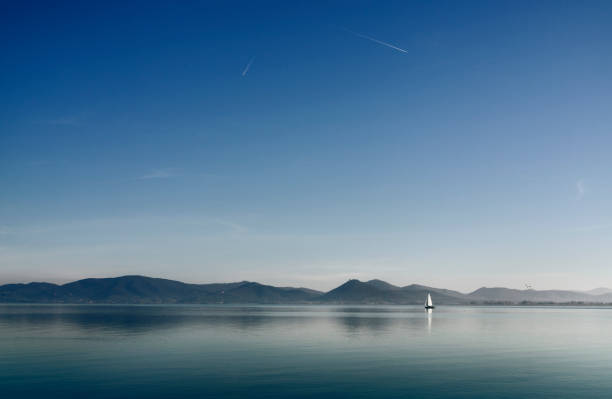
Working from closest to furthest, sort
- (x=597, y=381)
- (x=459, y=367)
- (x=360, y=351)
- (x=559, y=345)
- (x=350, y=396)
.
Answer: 1. (x=350, y=396)
2. (x=597, y=381)
3. (x=459, y=367)
4. (x=360, y=351)
5. (x=559, y=345)

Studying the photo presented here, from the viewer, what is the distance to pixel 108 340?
70.2 metres

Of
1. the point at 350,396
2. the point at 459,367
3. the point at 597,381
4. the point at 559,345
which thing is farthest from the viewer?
the point at 559,345

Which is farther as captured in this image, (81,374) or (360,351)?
(360,351)

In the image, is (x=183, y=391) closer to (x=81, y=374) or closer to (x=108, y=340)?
(x=81, y=374)

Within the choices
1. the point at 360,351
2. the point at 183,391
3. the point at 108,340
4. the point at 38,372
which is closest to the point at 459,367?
A: the point at 360,351

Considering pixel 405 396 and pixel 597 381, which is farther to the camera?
pixel 597 381

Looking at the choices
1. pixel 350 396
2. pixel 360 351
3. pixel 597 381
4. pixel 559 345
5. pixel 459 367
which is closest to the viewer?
pixel 350 396

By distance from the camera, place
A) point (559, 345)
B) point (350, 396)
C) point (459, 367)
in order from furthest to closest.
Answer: point (559, 345), point (459, 367), point (350, 396)

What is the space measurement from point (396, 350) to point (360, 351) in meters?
4.72

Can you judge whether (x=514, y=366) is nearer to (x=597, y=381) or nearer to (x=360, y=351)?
(x=597, y=381)

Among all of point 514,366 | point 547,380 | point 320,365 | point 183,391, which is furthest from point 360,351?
point 183,391

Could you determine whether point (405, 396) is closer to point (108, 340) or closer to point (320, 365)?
point (320, 365)

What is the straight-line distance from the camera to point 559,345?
7006 centimetres

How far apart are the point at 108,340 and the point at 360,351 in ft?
115
